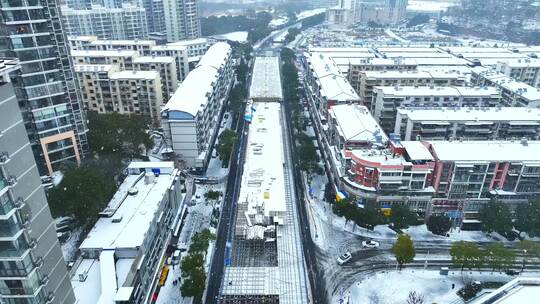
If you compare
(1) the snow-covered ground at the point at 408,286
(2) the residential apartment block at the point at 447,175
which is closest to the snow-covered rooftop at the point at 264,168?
(2) the residential apartment block at the point at 447,175

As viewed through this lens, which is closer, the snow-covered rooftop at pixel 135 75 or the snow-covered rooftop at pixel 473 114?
the snow-covered rooftop at pixel 473 114

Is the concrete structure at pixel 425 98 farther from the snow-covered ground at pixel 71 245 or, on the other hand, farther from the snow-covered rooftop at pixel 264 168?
the snow-covered ground at pixel 71 245

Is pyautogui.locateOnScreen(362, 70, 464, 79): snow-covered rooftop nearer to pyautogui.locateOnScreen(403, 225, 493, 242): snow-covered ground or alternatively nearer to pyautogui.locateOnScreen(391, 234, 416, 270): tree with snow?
pyautogui.locateOnScreen(403, 225, 493, 242): snow-covered ground

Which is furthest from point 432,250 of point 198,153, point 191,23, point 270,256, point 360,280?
point 191,23

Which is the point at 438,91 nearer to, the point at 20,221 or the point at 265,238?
the point at 265,238

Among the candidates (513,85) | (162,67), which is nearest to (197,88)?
(162,67)

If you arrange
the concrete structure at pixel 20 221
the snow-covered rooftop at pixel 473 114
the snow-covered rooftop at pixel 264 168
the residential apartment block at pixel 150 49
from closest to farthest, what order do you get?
the concrete structure at pixel 20 221 < the snow-covered rooftop at pixel 264 168 < the snow-covered rooftop at pixel 473 114 < the residential apartment block at pixel 150 49

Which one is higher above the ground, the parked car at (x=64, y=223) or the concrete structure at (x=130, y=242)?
the concrete structure at (x=130, y=242)

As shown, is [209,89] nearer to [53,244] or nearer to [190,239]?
[190,239]
